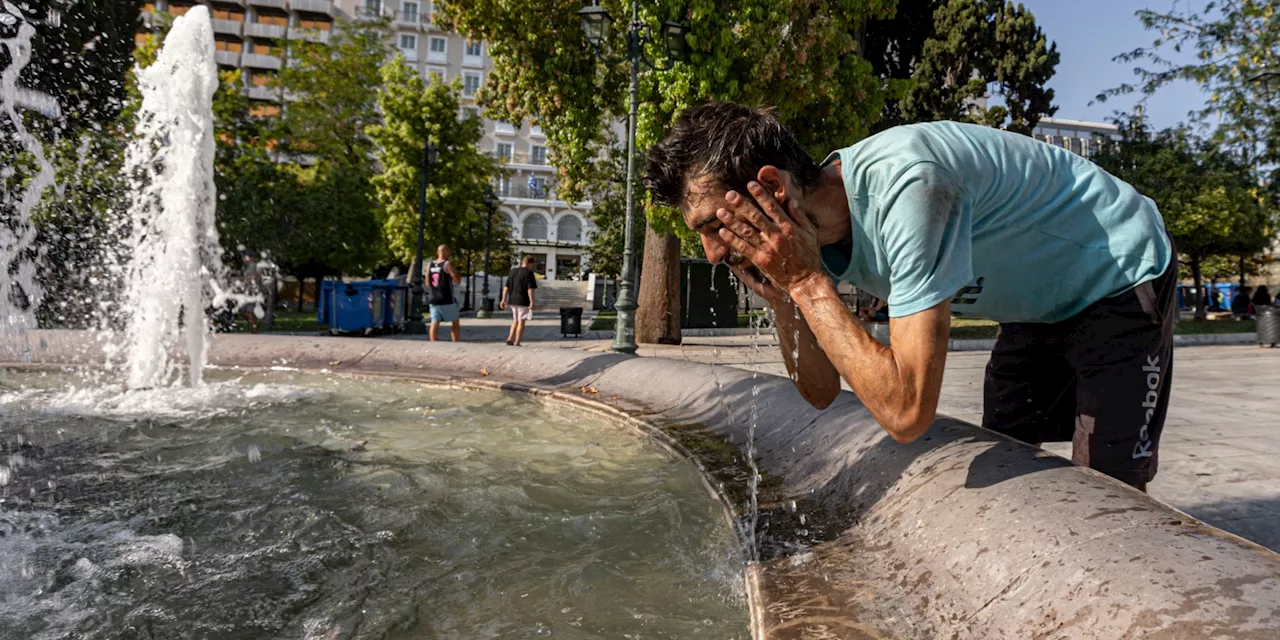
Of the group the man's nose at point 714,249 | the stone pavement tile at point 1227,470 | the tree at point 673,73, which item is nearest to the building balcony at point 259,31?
the tree at point 673,73

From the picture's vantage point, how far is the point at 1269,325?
49.5 feet

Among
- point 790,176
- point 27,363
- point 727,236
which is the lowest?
point 27,363

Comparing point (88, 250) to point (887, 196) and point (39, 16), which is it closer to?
point (39, 16)

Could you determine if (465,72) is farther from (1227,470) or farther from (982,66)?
(1227,470)

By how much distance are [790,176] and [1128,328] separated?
3.06 ft

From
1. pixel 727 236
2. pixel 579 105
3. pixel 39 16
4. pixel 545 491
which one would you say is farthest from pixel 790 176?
pixel 39 16

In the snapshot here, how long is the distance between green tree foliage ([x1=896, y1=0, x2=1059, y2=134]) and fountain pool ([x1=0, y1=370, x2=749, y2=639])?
2144 cm

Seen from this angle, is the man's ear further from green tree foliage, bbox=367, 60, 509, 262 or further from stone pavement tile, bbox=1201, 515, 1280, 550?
green tree foliage, bbox=367, 60, 509, 262

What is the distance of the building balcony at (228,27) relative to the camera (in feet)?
189

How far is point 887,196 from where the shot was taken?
4.99ft

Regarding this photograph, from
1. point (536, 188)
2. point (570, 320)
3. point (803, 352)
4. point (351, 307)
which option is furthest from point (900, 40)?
point (536, 188)

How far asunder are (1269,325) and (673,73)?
1301cm

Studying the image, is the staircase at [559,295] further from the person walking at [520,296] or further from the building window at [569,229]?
the person walking at [520,296]

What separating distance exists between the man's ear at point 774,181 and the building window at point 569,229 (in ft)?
213
